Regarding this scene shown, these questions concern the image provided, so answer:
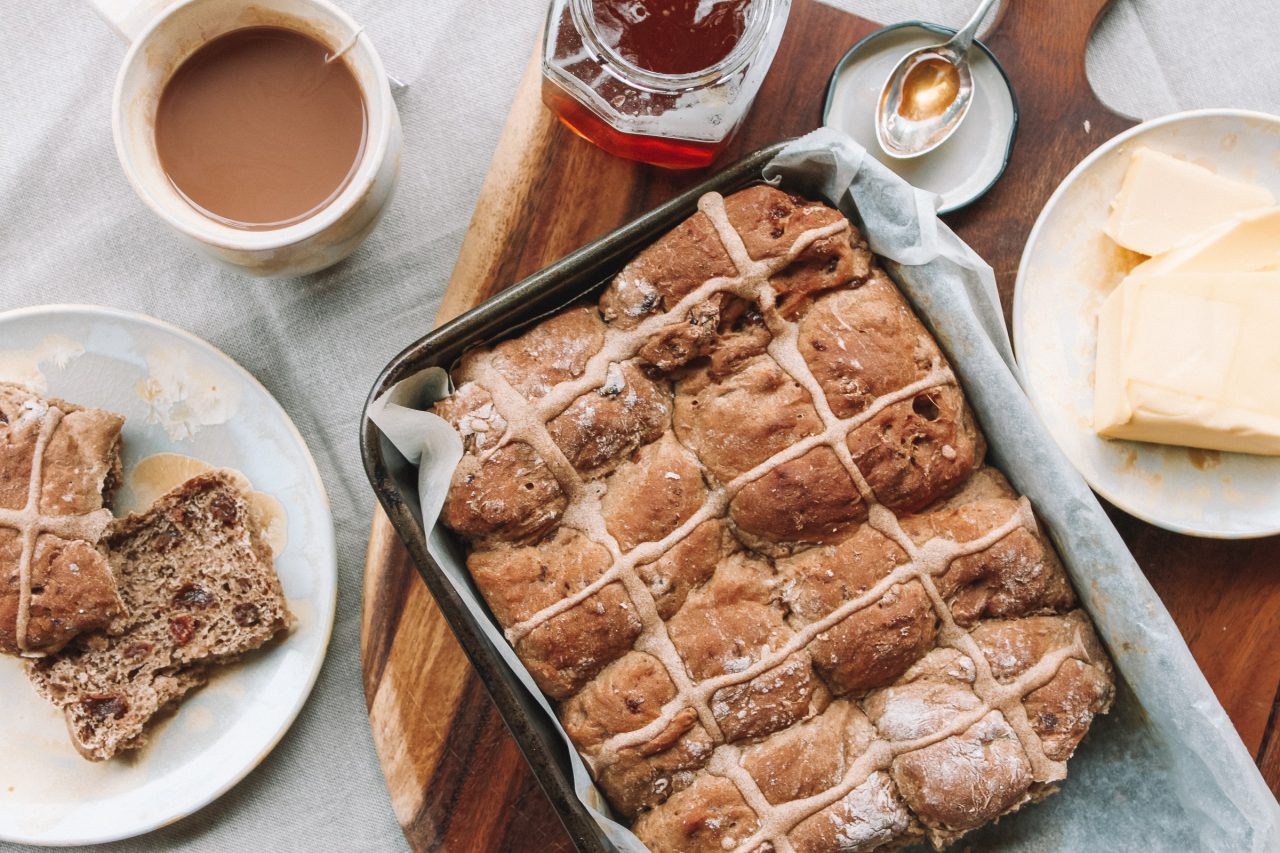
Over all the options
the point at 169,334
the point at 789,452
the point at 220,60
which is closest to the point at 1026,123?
the point at 789,452

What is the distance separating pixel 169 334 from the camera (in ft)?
5.98

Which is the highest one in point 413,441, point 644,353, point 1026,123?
point 1026,123

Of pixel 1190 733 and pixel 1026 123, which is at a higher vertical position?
pixel 1026 123

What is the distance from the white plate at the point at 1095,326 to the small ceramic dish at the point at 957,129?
0.15 meters

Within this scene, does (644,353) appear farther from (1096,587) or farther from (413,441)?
(1096,587)

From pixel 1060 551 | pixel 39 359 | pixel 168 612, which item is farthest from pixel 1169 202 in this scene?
pixel 39 359

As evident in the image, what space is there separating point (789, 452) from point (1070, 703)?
601 millimetres

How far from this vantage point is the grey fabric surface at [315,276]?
6.32 feet

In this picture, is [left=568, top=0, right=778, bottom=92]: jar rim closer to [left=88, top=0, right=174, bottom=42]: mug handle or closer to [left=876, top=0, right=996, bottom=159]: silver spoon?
[left=876, top=0, right=996, bottom=159]: silver spoon

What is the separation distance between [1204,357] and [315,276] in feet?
5.35

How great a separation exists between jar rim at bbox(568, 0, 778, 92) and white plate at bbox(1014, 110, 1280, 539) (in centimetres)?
63

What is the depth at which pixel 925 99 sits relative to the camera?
179 centimetres

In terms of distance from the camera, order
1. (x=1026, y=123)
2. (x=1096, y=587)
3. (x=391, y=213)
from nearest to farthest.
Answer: (x=1096, y=587) → (x=1026, y=123) → (x=391, y=213)

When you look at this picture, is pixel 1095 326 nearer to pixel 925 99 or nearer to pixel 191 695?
pixel 925 99
